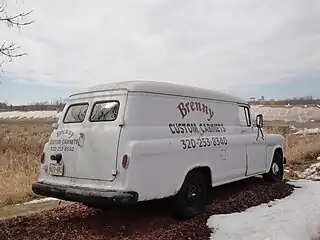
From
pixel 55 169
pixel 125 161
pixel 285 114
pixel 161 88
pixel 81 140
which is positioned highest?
pixel 161 88

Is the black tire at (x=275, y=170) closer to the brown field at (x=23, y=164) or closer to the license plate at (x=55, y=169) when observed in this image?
the brown field at (x=23, y=164)

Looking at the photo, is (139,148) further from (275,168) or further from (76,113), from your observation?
(275,168)

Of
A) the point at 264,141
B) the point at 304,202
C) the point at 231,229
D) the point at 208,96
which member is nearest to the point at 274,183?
the point at 264,141

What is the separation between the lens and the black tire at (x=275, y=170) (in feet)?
29.7

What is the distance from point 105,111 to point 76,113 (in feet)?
2.40

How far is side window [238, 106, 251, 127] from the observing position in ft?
26.4

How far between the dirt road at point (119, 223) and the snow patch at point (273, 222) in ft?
0.81

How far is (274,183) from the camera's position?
8812 millimetres

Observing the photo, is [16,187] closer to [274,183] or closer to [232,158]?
Answer: [232,158]

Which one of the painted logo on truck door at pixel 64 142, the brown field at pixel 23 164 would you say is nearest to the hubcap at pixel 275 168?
the brown field at pixel 23 164

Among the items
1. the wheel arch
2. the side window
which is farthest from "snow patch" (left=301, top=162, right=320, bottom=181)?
the wheel arch

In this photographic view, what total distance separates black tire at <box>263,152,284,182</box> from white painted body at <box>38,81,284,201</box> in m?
2.27

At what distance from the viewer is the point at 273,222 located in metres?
5.79

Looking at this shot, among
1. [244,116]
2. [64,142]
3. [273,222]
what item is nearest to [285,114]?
[244,116]
